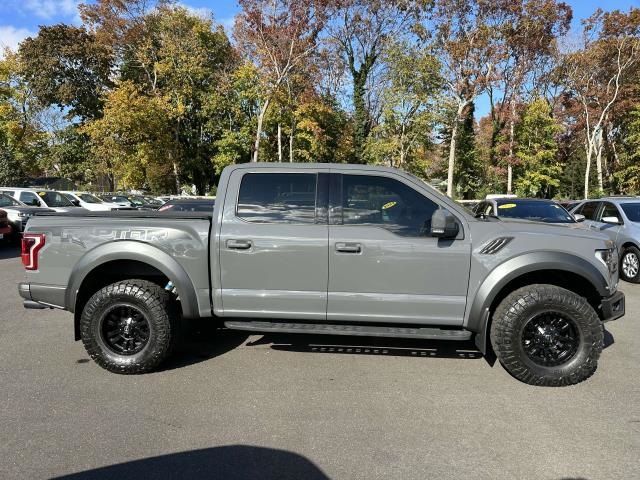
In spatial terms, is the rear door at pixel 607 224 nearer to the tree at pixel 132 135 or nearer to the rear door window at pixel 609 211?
the rear door window at pixel 609 211

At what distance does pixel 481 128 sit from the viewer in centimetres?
5759

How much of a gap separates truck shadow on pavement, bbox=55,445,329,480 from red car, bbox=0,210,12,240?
12.4m

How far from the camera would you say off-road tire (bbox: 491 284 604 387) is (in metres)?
4.07

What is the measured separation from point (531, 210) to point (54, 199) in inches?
664

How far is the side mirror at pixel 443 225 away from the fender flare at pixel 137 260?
229 centimetres

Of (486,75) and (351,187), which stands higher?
(486,75)

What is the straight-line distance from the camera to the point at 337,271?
13.7 feet

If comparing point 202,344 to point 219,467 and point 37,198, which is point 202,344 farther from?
point 37,198

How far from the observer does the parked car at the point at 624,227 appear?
9.14 m

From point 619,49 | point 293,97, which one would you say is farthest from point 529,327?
point 619,49

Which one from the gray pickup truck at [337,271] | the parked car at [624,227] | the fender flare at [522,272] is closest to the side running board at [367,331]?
the gray pickup truck at [337,271]

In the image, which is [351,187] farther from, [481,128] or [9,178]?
[481,128]

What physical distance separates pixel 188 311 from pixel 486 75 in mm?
28428

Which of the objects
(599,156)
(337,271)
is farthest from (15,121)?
(599,156)
